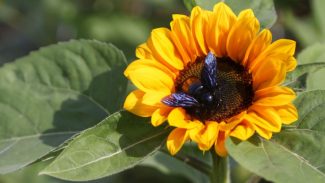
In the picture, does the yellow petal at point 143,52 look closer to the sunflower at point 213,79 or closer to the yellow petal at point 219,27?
the sunflower at point 213,79

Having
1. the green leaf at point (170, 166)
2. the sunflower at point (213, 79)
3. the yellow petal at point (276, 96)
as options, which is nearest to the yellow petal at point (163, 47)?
the sunflower at point (213, 79)

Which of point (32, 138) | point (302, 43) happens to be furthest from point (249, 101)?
point (302, 43)

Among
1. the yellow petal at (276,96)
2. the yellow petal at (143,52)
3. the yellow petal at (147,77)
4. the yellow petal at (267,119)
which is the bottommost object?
the yellow petal at (267,119)

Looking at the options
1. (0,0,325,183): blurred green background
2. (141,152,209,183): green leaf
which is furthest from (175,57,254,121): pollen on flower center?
(0,0,325,183): blurred green background

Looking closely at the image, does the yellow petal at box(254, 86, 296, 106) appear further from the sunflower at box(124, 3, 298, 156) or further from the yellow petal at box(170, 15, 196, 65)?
the yellow petal at box(170, 15, 196, 65)

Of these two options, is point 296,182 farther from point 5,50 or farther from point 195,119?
point 5,50
